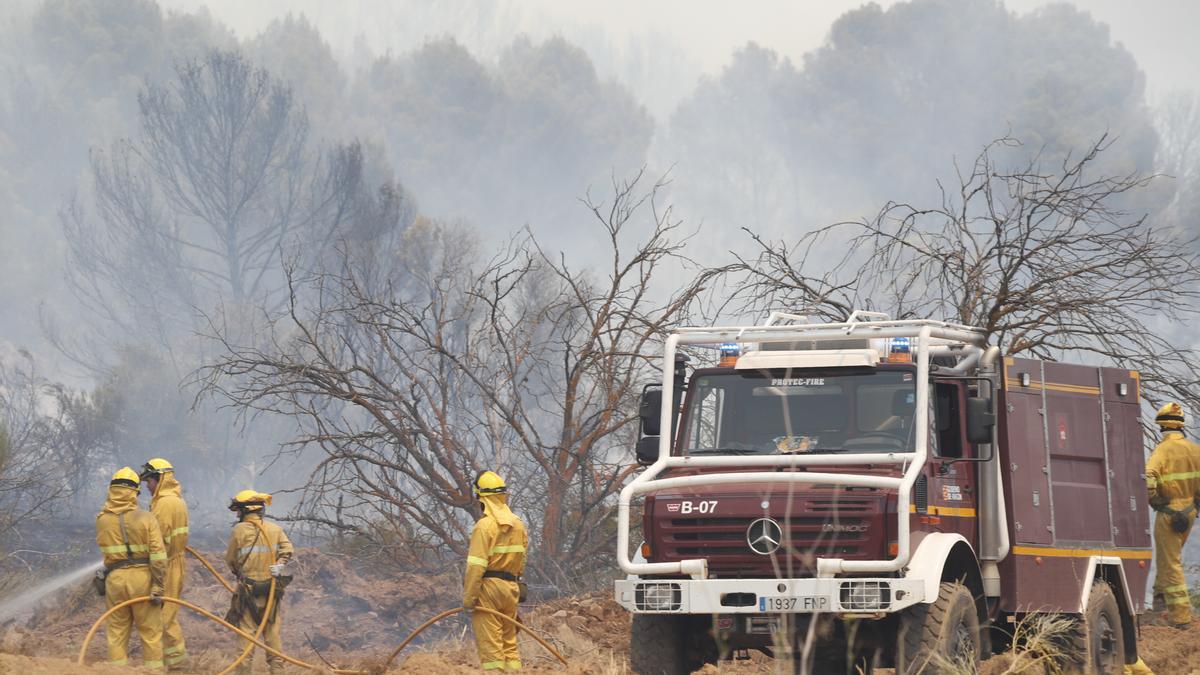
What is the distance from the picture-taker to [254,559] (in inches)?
467

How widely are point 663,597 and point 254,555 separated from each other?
4.88m

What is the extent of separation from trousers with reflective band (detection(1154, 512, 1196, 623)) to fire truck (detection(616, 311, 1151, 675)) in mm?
1677

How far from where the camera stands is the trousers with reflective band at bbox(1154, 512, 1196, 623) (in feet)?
39.1

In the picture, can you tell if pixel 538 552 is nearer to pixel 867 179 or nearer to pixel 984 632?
pixel 984 632

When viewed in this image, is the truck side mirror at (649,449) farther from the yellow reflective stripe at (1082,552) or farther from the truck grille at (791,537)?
the yellow reflective stripe at (1082,552)

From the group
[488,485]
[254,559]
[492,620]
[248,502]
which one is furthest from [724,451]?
[254,559]

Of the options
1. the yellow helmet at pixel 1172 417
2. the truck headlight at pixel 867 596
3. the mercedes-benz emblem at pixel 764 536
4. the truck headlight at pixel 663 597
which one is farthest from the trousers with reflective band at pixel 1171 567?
the truck headlight at pixel 663 597

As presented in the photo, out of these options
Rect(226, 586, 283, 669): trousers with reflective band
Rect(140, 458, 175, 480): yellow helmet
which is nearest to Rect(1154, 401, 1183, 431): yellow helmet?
Rect(226, 586, 283, 669): trousers with reflective band

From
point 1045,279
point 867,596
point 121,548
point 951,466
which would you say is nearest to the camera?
point 867,596

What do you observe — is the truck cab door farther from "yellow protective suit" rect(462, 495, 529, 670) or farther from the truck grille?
"yellow protective suit" rect(462, 495, 529, 670)

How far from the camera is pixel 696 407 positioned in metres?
9.30

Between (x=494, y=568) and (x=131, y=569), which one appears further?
(x=131, y=569)

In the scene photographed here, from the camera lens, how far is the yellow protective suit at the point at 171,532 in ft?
37.0

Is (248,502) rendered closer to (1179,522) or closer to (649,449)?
(649,449)
